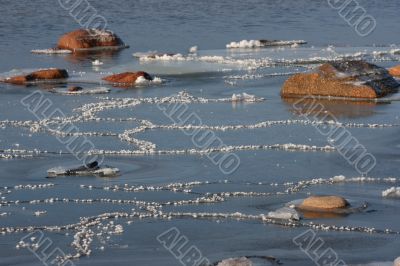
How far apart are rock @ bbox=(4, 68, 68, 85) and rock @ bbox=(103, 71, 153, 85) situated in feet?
3.67

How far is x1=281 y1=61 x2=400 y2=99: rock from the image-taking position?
69.1 ft

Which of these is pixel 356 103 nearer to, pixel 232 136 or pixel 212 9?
pixel 232 136

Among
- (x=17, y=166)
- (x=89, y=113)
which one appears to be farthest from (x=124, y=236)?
(x=89, y=113)

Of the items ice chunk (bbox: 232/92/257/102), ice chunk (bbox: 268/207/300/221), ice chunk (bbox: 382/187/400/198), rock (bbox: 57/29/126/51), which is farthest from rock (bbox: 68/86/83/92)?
ice chunk (bbox: 268/207/300/221)

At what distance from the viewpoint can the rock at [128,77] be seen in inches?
909

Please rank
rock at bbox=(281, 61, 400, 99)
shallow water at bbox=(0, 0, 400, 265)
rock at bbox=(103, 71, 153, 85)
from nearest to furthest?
shallow water at bbox=(0, 0, 400, 265) < rock at bbox=(281, 61, 400, 99) < rock at bbox=(103, 71, 153, 85)

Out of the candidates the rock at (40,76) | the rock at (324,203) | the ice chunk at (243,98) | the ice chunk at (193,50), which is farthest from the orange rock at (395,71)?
the rock at (324,203)

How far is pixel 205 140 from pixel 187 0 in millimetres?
27286

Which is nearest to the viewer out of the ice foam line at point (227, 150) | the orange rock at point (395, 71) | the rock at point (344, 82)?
the ice foam line at point (227, 150)

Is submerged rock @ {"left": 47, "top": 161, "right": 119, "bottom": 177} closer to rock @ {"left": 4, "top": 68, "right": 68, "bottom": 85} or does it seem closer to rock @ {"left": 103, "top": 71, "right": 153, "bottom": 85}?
rock @ {"left": 103, "top": 71, "right": 153, "bottom": 85}

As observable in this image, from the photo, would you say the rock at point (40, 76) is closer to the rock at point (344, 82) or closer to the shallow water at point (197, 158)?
the shallow water at point (197, 158)

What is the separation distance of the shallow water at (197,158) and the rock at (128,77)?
1.81 ft

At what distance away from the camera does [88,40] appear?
98.7ft

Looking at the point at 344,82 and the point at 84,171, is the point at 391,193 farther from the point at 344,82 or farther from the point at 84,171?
the point at 344,82
